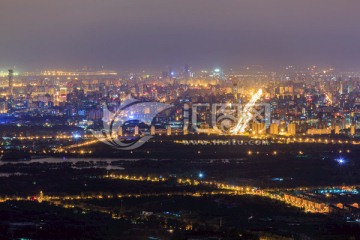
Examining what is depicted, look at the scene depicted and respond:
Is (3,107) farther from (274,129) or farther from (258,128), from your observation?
(274,129)

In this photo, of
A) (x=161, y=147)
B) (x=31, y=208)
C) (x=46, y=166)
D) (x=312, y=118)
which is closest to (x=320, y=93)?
(x=312, y=118)

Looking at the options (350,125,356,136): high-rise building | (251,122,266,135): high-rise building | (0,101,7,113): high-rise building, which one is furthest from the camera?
(0,101,7,113): high-rise building

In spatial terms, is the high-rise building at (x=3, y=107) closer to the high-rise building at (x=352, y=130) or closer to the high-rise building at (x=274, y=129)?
the high-rise building at (x=274, y=129)

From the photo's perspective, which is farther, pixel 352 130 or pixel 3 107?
pixel 3 107

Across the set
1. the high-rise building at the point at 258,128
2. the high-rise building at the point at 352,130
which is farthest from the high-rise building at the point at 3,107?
the high-rise building at the point at 352,130

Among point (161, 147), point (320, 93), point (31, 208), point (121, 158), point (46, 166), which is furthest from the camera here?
point (320, 93)

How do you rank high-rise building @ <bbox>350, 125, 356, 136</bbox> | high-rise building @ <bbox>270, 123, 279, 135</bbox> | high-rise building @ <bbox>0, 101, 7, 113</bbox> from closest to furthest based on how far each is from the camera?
1. high-rise building @ <bbox>350, 125, 356, 136</bbox>
2. high-rise building @ <bbox>270, 123, 279, 135</bbox>
3. high-rise building @ <bbox>0, 101, 7, 113</bbox>

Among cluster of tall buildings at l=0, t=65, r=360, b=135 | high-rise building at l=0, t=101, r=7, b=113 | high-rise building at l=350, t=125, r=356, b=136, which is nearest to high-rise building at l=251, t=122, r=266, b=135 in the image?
cluster of tall buildings at l=0, t=65, r=360, b=135

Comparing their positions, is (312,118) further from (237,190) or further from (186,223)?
(186,223)

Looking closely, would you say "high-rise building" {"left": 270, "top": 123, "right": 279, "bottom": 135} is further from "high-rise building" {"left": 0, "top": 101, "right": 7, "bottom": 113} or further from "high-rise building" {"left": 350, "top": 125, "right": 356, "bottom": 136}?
"high-rise building" {"left": 0, "top": 101, "right": 7, "bottom": 113}

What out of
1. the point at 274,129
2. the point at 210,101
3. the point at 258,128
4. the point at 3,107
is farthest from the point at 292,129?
the point at 3,107

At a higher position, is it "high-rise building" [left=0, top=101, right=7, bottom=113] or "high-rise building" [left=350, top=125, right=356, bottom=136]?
"high-rise building" [left=0, top=101, right=7, bottom=113]
